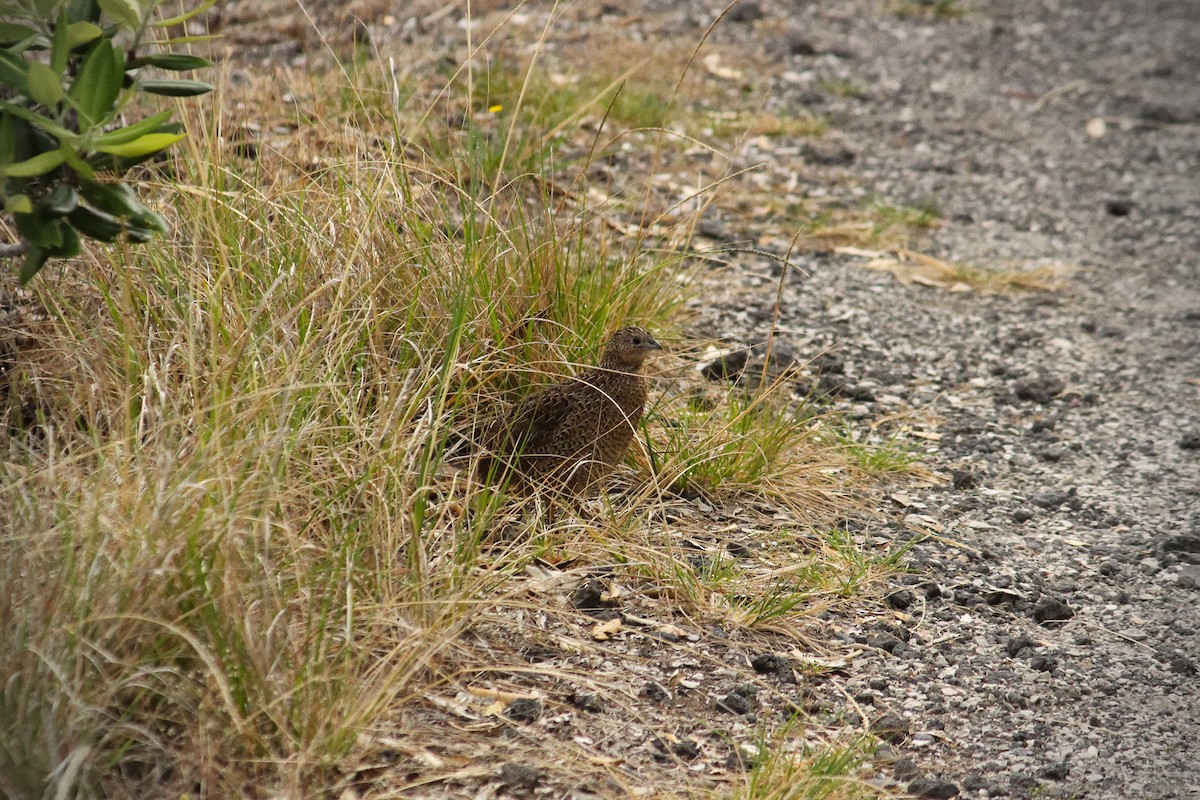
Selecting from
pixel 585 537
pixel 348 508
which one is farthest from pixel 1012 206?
pixel 348 508

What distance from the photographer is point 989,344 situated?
6336 millimetres

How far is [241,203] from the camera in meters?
4.50

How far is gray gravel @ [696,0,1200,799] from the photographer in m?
3.63

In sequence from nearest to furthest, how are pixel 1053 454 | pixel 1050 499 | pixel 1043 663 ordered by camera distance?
pixel 1043 663 < pixel 1050 499 < pixel 1053 454

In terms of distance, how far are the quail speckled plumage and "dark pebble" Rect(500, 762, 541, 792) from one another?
4.24ft

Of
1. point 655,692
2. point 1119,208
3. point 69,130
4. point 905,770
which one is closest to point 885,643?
point 905,770

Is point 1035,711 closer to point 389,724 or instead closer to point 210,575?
point 389,724

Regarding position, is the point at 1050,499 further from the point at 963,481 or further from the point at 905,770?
the point at 905,770

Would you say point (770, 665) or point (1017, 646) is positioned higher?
point (770, 665)

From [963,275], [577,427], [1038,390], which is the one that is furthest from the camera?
[963,275]

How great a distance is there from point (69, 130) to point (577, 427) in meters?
1.87

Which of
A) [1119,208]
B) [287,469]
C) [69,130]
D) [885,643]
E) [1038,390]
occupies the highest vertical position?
[69,130]

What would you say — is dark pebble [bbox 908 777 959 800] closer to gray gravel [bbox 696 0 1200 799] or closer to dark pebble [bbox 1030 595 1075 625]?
gray gravel [bbox 696 0 1200 799]

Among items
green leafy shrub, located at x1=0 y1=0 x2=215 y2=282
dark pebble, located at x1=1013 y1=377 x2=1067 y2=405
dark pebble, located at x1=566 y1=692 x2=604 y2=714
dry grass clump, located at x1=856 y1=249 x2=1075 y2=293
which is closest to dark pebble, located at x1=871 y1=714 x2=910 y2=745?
dark pebble, located at x1=566 y1=692 x2=604 y2=714
